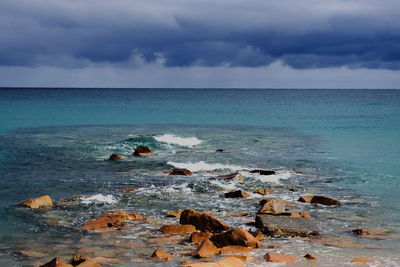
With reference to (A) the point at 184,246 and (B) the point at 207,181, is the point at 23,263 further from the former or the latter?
(B) the point at 207,181

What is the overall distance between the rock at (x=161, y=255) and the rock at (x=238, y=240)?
150 cm

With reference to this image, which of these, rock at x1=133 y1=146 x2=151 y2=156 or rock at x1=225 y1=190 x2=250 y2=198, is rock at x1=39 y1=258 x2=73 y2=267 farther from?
rock at x1=133 y1=146 x2=151 y2=156

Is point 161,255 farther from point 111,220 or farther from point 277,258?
point 111,220

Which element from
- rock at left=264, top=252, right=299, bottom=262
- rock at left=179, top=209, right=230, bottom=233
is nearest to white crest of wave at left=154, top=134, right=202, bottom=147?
rock at left=179, top=209, right=230, bottom=233

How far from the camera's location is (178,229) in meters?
14.3

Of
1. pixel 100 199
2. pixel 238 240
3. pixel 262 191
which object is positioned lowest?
pixel 100 199

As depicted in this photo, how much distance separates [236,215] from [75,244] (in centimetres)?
540

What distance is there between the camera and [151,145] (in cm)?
3650

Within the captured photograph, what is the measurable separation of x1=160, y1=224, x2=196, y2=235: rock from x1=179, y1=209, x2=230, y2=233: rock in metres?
0.27

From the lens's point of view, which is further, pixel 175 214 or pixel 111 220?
pixel 175 214

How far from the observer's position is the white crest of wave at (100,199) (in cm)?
1838

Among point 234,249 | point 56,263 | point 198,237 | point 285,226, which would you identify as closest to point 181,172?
point 285,226

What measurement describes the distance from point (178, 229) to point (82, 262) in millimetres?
3624

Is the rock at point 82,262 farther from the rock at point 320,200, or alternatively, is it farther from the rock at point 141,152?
the rock at point 141,152
